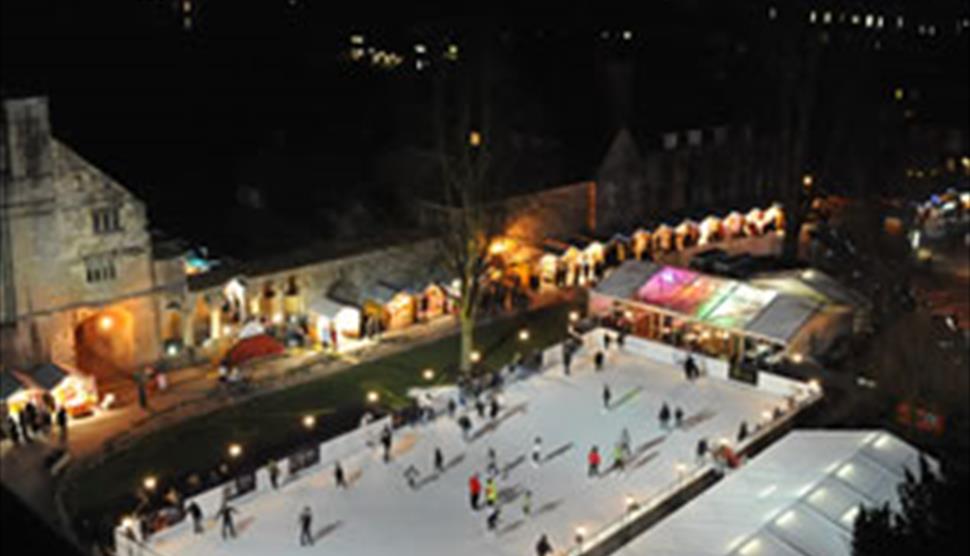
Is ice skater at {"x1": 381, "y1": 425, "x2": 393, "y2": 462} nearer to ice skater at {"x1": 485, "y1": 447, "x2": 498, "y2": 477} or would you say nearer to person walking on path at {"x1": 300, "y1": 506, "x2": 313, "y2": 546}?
ice skater at {"x1": 485, "y1": 447, "x2": 498, "y2": 477}

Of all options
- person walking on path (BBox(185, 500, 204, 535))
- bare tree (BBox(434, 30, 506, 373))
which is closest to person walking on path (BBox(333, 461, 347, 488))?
person walking on path (BBox(185, 500, 204, 535))

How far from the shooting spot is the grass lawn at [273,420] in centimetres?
3425

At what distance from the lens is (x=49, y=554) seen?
30.7 metres

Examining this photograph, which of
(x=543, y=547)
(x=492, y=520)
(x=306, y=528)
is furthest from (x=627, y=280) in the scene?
(x=306, y=528)

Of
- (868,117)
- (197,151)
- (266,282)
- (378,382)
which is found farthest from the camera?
(868,117)

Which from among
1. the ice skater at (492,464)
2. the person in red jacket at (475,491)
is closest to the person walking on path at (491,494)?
the person in red jacket at (475,491)

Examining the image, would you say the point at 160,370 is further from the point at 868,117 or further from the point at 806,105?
the point at 868,117

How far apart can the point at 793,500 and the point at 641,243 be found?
1118 inches

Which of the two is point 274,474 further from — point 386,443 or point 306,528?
point 386,443

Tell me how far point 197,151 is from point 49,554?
3503cm

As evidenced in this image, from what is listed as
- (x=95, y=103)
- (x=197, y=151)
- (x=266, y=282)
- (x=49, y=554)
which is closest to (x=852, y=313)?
(x=266, y=282)

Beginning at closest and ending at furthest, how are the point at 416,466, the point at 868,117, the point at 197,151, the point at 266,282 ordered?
the point at 416,466 < the point at 266,282 < the point at 197,151 < the point at 868,117

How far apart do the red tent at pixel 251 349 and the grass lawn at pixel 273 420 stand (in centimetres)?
244

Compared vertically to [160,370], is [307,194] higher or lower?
higher
